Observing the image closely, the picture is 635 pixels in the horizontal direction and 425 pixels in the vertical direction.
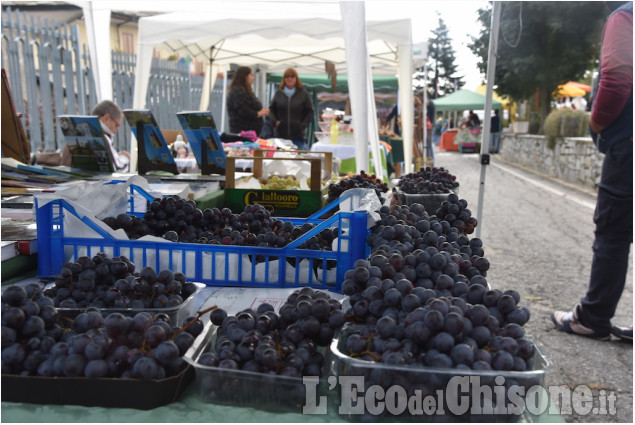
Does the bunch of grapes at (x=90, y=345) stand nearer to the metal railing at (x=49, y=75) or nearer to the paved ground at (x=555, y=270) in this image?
the paved ground at (x=555, y=270)

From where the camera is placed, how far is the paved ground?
3.13m

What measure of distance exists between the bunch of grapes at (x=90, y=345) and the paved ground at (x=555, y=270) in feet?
2.19

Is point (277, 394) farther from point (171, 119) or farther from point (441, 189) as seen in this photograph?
point (171, 119)

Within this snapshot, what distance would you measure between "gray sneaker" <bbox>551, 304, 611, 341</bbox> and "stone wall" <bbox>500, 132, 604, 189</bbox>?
7.56 meters

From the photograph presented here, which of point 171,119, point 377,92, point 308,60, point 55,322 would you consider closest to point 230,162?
point 55,322

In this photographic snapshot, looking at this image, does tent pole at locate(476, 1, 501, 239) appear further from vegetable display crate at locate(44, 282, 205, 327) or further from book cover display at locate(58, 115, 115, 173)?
vegetable display crate at locate(44, 282, 205, 327)

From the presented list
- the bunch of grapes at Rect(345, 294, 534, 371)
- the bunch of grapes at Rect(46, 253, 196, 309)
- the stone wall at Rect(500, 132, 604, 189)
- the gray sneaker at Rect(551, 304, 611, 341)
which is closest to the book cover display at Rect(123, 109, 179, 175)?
the bunch of grapes at Rect(46, 253, 196, 309)

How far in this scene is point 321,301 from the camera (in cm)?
105

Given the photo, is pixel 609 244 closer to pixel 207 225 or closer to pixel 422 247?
pixel 422 247

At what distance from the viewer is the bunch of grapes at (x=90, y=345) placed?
0.90m

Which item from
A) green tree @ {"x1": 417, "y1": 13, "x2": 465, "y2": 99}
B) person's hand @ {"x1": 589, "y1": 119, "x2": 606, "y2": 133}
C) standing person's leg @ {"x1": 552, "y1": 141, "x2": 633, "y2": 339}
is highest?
green tree @ {"x1": 417, "y1": 13, "x2": 465, "y2": 99}

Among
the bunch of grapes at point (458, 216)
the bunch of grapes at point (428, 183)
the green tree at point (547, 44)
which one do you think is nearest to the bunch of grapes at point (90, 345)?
the bunch of grapes at point (458, 216)

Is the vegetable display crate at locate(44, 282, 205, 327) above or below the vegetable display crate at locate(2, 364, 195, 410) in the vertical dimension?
above

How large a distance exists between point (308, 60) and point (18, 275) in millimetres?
9692
